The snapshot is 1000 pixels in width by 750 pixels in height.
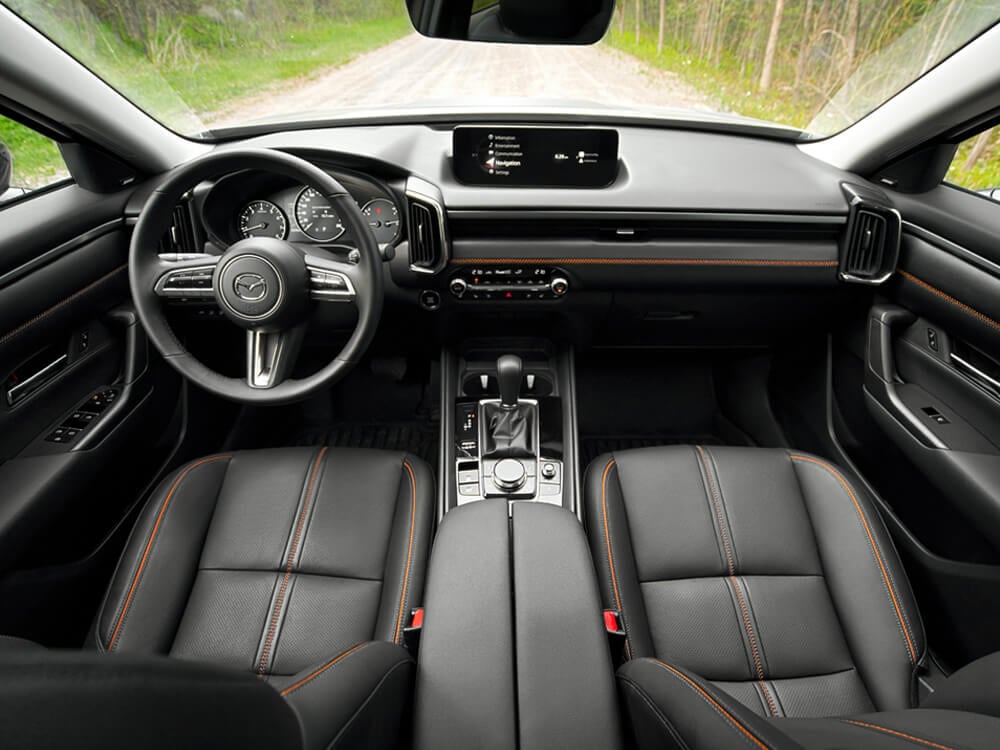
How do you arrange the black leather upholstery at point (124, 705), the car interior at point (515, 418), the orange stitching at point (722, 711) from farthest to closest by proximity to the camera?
the car interior at point (515, 418)
the orange stitching at point (722, 711)
the black leather upholstery at point (124, 705)

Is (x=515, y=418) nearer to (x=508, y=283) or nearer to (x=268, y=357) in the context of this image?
(x=508, y=283)

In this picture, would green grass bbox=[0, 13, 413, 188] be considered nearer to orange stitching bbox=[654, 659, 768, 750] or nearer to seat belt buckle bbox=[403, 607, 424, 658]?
seat belt buckle bbox=[403, 607, 424, 658]

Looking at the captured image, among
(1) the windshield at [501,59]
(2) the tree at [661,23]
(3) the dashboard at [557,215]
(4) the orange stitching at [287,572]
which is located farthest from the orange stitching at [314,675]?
(2) the tree at [661,23]

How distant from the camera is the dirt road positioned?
2.30 metres

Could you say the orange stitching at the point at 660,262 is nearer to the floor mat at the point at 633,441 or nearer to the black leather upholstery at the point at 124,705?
the floor mat at the point at 633,441

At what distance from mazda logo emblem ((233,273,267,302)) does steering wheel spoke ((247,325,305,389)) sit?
113 millimetres

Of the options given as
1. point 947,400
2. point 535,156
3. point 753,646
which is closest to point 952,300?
point 947,400

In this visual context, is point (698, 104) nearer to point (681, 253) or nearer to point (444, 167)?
point (681, 253)

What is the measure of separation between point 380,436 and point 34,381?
4.24 ft

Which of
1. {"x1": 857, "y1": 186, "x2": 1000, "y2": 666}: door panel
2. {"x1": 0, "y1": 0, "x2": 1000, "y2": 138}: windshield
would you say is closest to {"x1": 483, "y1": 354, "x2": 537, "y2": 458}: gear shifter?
{"x1": 0, "y1": 0, "x2": 1000, "y2": 138}: windshield

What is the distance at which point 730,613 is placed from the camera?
1.40 metres

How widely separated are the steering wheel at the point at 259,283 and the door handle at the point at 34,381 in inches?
12.6

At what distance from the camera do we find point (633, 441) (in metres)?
2.62

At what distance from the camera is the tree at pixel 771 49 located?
2.51m
